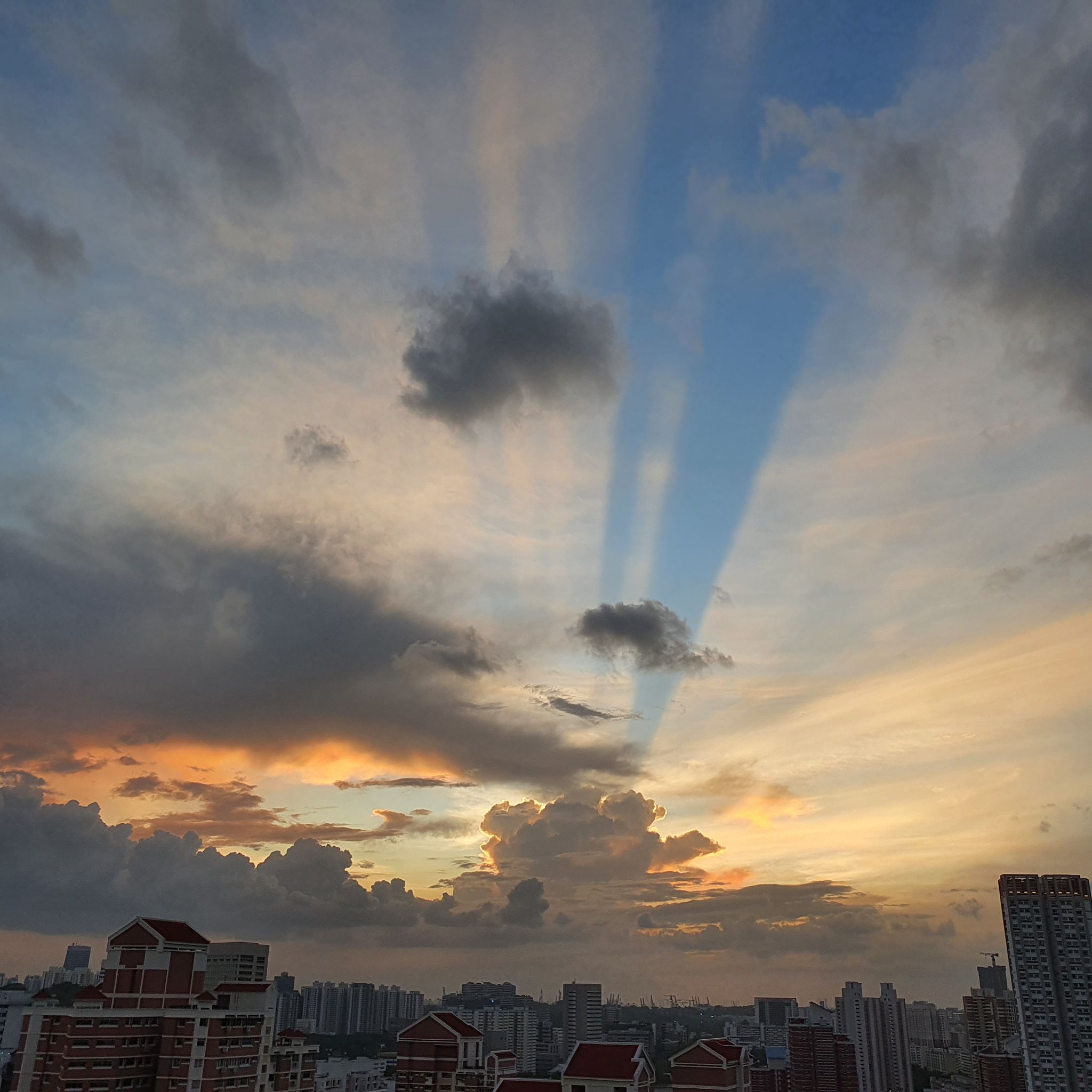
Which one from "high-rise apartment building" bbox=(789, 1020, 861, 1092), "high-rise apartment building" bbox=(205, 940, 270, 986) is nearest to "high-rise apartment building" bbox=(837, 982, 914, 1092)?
"high-rise apartment building" bbox=(789, 1020, 861, 1092)

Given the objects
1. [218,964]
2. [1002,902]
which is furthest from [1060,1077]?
[218,964]

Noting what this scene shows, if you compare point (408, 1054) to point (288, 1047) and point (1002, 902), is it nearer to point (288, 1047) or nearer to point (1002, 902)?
point (288, 1047)

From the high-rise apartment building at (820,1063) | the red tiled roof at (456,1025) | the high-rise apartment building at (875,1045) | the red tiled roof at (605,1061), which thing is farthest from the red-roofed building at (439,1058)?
the high-rise apartment building at (875,1045)

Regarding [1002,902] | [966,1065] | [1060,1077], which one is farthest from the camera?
[966,1065]

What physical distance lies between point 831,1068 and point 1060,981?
40.9 metres

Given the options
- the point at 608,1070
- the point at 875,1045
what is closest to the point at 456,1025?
the point at 608,1070

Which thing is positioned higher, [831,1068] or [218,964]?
[218,964]

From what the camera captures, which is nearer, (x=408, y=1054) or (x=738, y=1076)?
(x=738, y=1076)

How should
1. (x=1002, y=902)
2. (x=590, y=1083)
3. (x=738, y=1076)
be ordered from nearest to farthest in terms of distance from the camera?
(x=590, y=1083) < (x=738, y=1076) < (x=1002, y=902)

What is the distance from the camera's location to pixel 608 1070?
56062mm

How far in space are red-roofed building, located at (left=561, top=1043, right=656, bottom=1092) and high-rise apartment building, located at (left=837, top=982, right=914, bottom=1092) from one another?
5255 inches

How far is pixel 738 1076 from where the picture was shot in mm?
61188

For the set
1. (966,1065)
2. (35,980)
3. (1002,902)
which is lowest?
(966,1065)

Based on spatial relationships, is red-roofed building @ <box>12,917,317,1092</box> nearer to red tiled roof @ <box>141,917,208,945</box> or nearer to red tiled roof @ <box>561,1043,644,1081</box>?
red tiled roof @ <box>141,917,208,945</box>
